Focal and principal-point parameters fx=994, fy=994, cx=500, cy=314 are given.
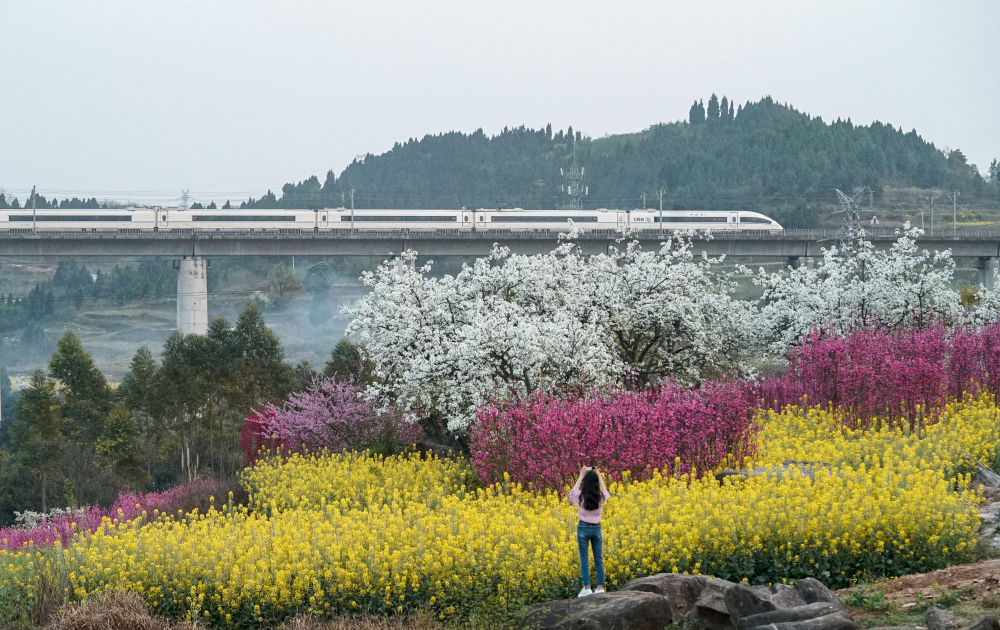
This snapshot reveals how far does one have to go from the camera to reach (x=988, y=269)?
74.8m

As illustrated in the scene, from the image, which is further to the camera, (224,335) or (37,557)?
(224,335)

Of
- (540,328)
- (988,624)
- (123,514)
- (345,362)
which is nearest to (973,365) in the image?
(540,328)

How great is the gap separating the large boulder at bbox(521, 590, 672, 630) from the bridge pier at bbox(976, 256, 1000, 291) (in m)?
71.8

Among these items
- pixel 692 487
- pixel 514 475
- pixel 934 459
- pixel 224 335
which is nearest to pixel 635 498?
pixel 692 487

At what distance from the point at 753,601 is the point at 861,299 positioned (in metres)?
22.0

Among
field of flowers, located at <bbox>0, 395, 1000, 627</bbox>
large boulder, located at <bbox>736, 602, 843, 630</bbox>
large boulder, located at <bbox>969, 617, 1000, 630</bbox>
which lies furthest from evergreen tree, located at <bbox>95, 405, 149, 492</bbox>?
large boulder, located at <bbox>969, 617, 1000, 630</bbox>

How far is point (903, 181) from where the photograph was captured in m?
163

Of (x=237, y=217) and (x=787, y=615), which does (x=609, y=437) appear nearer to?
(x=787, y=615)

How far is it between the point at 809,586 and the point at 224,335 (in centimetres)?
3363

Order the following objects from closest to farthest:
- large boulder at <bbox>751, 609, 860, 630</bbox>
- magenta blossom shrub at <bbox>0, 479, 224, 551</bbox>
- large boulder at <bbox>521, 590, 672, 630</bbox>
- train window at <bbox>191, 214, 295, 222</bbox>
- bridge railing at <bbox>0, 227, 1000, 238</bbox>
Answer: large boulder at <bbox>751, 609, 860, 630</bbox> → large boulder at <bbox>521, 590, 672, 630</bbox> → magenta blossom shrub at <bbox>0, 479, 224, 551</bbox> → bridge railing at <bbox>0, 227, 1000, 238</bbox> → train window at <bbox>191, 214, 295, 222</bbox>

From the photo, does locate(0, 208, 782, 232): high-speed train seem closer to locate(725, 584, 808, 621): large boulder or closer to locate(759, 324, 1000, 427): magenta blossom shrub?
locate(759, 324, 1000, 427): magenta blossom shrub

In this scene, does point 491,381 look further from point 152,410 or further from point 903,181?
point 903,181

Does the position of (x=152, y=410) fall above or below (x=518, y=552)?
below

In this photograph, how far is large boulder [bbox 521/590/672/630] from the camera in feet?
30.3
